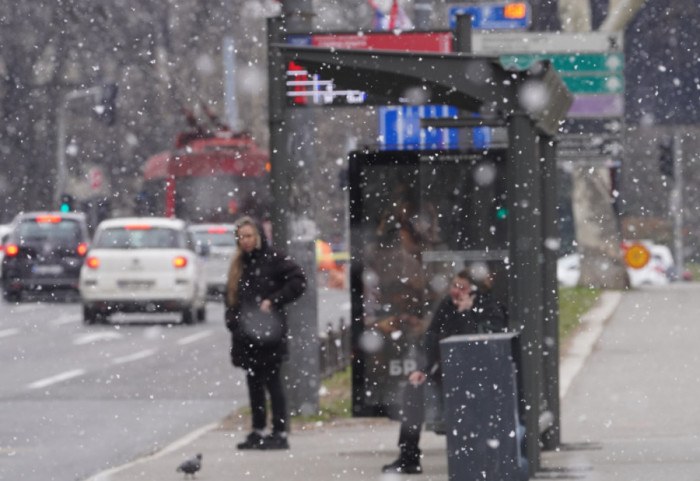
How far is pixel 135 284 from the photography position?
29.2 m

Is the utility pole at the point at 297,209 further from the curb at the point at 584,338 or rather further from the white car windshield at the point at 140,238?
the white car windshield at the point at 140,238

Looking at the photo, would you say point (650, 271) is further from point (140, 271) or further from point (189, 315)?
point (140, 271)

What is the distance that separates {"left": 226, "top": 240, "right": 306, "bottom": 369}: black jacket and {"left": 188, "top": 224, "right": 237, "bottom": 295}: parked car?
23.7m

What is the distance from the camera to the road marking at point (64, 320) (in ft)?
96.6

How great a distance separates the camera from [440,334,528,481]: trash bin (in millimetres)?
9109

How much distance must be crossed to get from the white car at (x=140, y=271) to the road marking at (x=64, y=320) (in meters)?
0.44

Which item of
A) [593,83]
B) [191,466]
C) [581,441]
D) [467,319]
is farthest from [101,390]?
[467,319]

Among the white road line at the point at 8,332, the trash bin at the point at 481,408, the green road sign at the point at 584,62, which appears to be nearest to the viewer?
the trash bin at the point at 481,408

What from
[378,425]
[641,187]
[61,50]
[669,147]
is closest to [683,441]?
[378,425]

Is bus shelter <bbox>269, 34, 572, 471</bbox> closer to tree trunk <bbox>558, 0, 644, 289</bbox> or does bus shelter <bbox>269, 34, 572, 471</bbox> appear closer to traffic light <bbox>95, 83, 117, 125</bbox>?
tree trunk <bbox>558, 0, 644, 289</bbox>

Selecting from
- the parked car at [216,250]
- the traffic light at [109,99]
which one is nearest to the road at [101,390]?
the parked car at [216,250]

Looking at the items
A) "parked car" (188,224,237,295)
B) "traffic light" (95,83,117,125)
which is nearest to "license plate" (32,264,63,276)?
"parked car" (188,224,237,295)

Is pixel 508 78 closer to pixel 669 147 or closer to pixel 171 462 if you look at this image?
pixel 171 462

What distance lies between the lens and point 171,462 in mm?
11555
